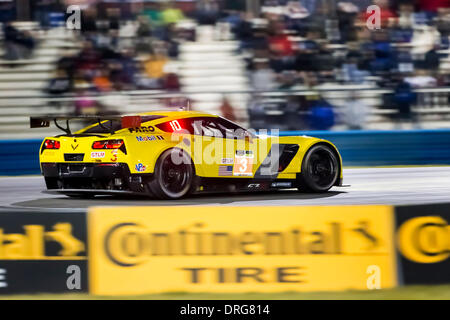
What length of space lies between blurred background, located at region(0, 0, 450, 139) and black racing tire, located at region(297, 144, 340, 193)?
12.1 feet

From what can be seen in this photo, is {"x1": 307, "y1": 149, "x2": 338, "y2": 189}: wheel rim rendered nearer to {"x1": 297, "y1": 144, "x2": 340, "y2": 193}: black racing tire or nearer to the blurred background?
{"x1": 297, "y1": 144, "x2": 340, "y2": 193}: black racing tire

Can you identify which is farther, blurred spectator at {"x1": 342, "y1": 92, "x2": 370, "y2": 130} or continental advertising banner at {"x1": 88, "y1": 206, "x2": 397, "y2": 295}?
blurred spectator at {"x1": 342, "y1": 92, "x2": 370, "y2": 130}

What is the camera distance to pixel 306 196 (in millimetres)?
A: 10203

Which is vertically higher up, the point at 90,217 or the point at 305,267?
the point at 90,217

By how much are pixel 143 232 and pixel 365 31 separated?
34.2ft

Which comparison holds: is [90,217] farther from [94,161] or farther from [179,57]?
[179,57]

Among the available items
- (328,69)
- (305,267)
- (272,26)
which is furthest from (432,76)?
(305,267)

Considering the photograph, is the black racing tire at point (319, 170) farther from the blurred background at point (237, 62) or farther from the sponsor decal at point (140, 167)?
the blurred background at point (237, 62)

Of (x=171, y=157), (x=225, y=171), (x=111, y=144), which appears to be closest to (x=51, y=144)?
(x=111, y=144)

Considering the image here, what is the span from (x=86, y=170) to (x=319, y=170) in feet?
9.80

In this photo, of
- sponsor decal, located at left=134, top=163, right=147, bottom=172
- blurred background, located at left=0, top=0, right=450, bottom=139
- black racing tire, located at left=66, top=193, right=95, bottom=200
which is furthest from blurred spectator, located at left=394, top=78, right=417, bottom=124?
sponsor decal, located at left=134, top=163, right=147, bottom=172

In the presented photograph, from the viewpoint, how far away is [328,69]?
14781 millimetres

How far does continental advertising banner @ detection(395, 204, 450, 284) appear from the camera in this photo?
17.8 ft

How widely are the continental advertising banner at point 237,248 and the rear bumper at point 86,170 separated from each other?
12.0 ft
